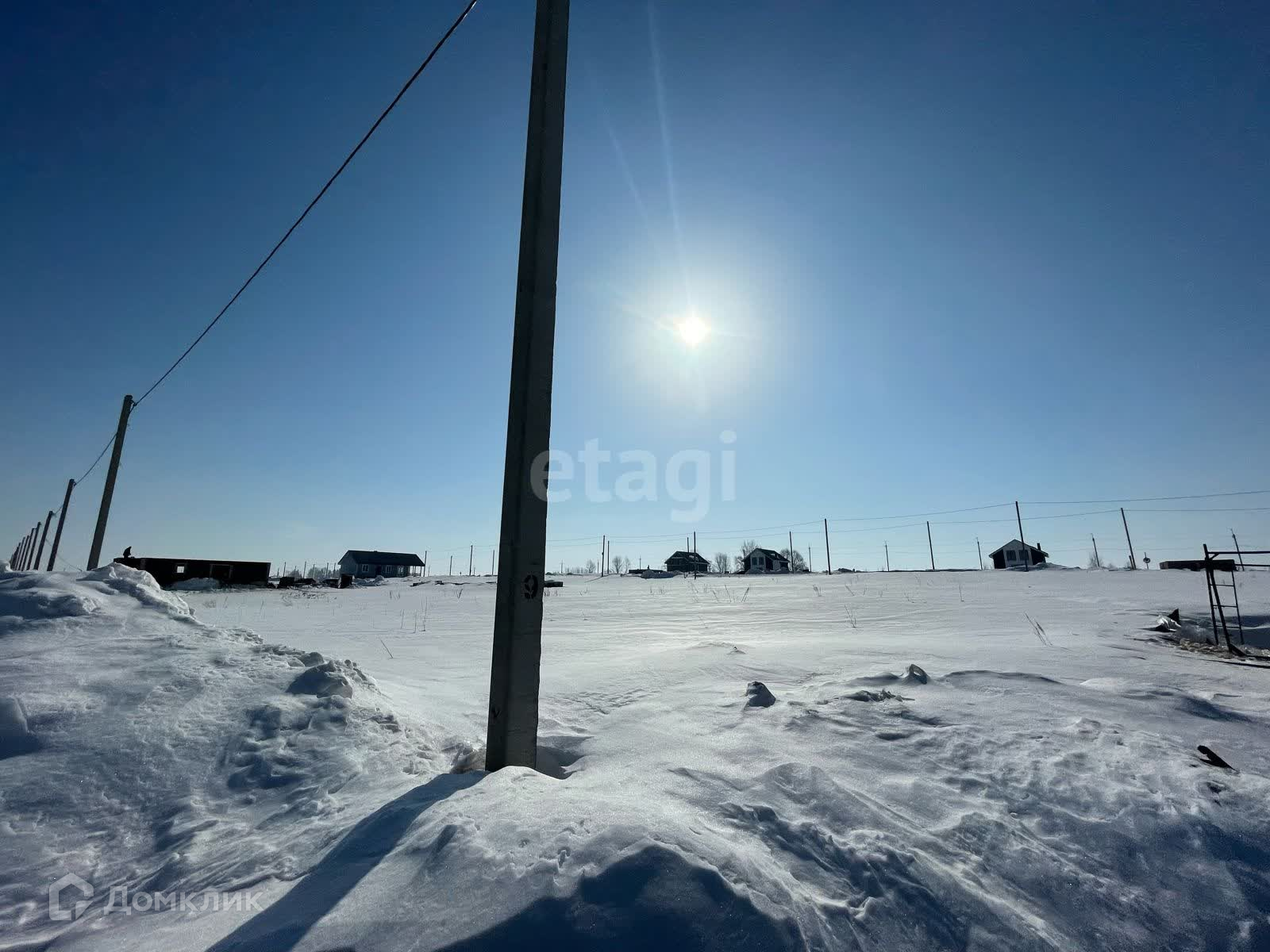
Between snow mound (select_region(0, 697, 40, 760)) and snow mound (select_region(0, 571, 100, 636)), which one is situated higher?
snow mound (select_region(0, 571, 100, 636))

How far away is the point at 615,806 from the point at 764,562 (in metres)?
73.2

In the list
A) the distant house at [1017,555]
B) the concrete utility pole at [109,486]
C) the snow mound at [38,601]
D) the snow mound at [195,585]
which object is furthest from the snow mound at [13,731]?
the distant house at [1017,555]

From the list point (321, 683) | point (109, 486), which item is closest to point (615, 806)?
point (321, 683)

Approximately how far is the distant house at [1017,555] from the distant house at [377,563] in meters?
73.1

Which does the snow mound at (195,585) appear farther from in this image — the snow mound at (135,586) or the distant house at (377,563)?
the distant house at (377,563)

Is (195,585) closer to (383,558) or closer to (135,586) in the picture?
(135,586)

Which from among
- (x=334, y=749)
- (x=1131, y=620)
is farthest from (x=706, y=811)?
(x=1131, y=620)

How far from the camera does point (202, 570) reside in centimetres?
2869

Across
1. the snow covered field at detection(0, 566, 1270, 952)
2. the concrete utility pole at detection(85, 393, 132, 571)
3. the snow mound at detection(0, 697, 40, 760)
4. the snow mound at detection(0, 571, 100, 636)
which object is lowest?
the snow covered field at detection(0, 566, 1270, 952)

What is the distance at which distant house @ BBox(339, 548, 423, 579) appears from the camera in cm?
7294

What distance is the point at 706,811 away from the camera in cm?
225

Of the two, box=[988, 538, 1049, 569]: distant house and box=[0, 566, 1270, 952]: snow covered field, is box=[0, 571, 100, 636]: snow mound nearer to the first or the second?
box=[0, 566, 1270, 952]: snow covered field

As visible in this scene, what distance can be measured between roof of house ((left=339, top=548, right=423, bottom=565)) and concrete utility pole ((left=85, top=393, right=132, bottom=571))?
60.8m

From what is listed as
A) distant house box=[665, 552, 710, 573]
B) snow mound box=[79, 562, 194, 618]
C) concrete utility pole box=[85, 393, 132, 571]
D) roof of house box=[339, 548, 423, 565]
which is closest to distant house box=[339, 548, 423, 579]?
roof of house box=[339, 548, 423, 565]
